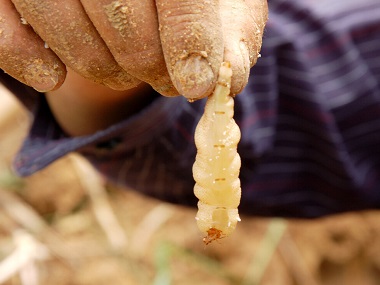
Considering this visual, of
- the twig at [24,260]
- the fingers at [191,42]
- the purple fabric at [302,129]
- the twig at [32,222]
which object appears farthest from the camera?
the twig at [32,222]

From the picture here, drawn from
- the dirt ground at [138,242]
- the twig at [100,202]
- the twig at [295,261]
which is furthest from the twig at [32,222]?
the twig at [295,261]

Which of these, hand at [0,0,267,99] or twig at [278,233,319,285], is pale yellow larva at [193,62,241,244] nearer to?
hand at [0,0,267,99]

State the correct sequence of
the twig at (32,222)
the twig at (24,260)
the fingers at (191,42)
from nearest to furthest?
1. the fingers at (191,42)
2. the twig at (24,260)
3. the twig at (32,222)

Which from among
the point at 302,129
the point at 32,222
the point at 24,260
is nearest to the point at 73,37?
the point at 302,129

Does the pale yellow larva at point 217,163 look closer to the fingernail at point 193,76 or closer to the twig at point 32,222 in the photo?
the fingernail at point 193,76

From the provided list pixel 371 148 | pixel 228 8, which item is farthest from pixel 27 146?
pixel 371 148
